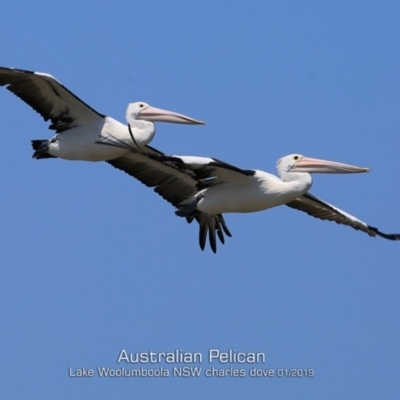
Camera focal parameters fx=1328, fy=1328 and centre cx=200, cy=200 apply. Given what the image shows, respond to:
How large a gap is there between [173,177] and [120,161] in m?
1.04

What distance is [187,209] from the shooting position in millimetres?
22156

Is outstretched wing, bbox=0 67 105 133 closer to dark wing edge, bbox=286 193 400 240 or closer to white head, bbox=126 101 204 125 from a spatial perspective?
white head, bbox=126 101 204 125

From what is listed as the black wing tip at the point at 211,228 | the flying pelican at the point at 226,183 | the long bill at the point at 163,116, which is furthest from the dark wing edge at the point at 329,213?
the long bill at the point at 163,116

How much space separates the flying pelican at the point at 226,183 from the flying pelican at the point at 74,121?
1035 millimetres

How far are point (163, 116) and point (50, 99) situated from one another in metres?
1.96

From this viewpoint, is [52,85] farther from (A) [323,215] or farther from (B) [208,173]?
(A) [323,215]

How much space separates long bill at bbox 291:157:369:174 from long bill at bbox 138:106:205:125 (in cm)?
195

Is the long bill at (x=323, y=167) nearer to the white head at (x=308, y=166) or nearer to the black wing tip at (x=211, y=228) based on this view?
the white head at (x=308, y=166)

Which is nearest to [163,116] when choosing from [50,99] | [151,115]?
[151,115]

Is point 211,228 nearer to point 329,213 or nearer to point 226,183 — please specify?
point 329,213

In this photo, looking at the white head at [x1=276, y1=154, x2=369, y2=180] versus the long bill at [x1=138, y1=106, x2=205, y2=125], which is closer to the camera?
the white head at [x1=276, y1=154, x2=369, y2=180]

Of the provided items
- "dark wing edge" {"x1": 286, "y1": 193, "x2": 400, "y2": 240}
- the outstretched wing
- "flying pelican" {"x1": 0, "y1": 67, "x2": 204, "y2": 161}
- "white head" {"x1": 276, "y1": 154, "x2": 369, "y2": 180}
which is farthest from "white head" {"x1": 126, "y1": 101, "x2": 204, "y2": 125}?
"dark wing edge" {"x1": 286, "y1": 193, "x2": 400, "y2": 240}

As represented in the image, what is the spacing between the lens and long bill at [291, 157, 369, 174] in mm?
21844

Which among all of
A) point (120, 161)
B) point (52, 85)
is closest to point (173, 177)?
point (120, 161)
